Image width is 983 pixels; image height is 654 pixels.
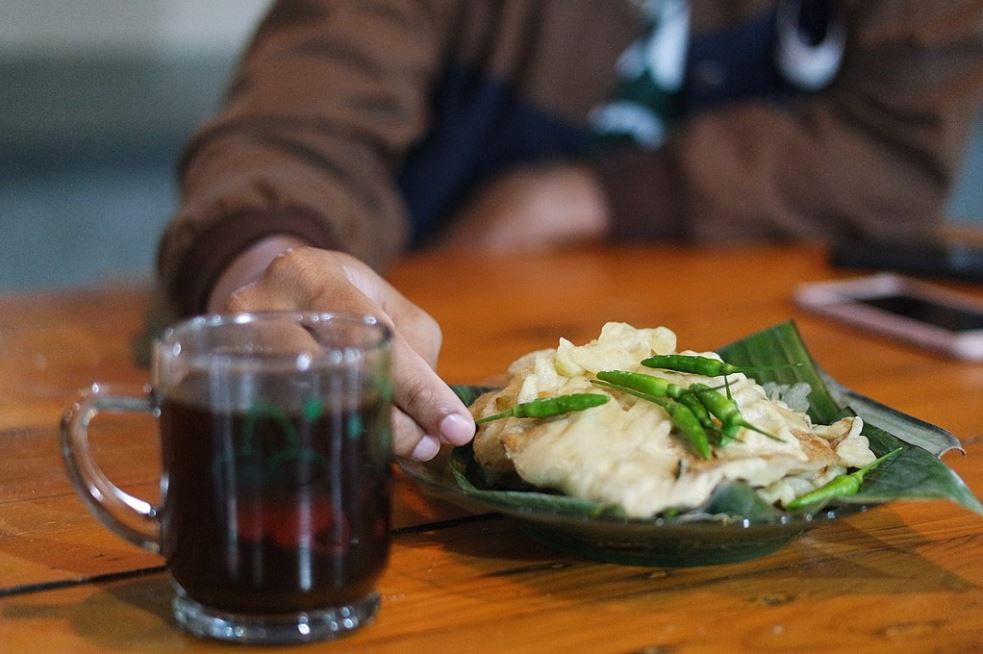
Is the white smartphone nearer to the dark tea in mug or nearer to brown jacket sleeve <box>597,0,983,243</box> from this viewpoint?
brown jacket sleeve <box>597,0,983,243</box>

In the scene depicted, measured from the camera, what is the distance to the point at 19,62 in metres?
2.64

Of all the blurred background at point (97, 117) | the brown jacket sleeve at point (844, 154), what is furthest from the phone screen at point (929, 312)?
Answer: the blurred background at point (97, 117)

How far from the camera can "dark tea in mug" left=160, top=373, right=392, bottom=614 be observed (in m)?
0.55

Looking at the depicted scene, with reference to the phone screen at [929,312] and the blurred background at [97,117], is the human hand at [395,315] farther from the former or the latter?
the blurred background at [97,117]

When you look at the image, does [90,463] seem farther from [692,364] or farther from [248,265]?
[248,265]

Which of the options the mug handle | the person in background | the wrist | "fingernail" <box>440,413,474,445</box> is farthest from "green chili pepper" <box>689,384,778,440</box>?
the person in background

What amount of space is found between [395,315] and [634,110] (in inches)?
57.2

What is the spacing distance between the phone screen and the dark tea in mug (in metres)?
0.92

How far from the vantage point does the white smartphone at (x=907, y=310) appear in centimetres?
125

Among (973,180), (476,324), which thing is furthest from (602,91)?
(973,180)

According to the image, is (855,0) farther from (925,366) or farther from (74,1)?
(74,1)

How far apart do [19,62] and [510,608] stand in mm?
2422

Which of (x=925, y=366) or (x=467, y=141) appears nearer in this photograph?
(x=925, y=366)

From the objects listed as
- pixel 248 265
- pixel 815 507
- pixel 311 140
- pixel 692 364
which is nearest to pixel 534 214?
pixel 311 140
